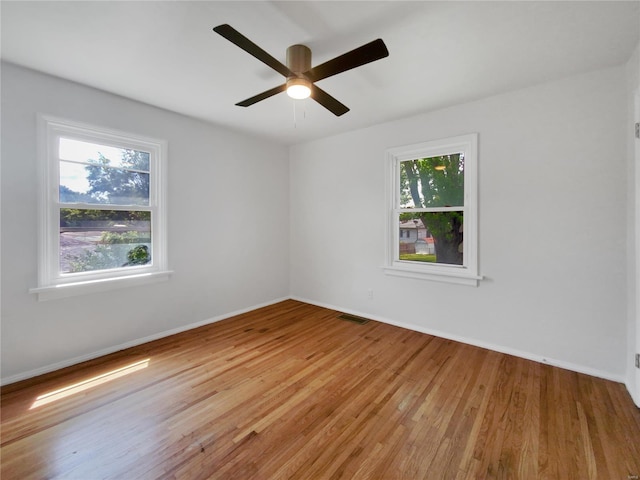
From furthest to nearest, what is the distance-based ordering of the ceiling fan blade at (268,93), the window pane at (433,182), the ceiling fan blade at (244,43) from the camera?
the window pane at (433,182) < the ceiling fan blade at (268,93) < the ceiling fan blade at (244,43)

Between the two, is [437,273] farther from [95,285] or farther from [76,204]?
[76,204]

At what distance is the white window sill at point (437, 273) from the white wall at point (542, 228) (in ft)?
0.26

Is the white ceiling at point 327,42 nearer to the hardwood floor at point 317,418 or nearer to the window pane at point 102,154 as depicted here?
the window pane at point 102,154

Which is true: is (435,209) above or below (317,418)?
above

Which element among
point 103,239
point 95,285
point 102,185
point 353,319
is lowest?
point 353,319

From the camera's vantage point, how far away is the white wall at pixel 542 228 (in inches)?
92.7

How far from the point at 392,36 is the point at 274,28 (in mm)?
824

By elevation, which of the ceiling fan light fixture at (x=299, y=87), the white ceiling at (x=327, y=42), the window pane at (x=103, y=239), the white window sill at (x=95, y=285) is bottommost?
the white window sill at (x=95, y=285)

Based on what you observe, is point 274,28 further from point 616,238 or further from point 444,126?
point 616,238

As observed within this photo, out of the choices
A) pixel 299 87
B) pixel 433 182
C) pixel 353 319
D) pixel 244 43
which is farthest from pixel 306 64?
pixel 353 319

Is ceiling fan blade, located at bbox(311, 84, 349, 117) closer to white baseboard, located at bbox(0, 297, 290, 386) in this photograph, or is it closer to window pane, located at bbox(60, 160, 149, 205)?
window pane, located at bbox(60, 160, 149, 205)

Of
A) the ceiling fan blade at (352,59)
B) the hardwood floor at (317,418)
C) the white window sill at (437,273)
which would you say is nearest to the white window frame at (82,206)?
the hardwood floor at (317,418)

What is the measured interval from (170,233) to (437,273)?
3210 millimetres

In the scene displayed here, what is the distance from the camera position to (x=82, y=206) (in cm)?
269
